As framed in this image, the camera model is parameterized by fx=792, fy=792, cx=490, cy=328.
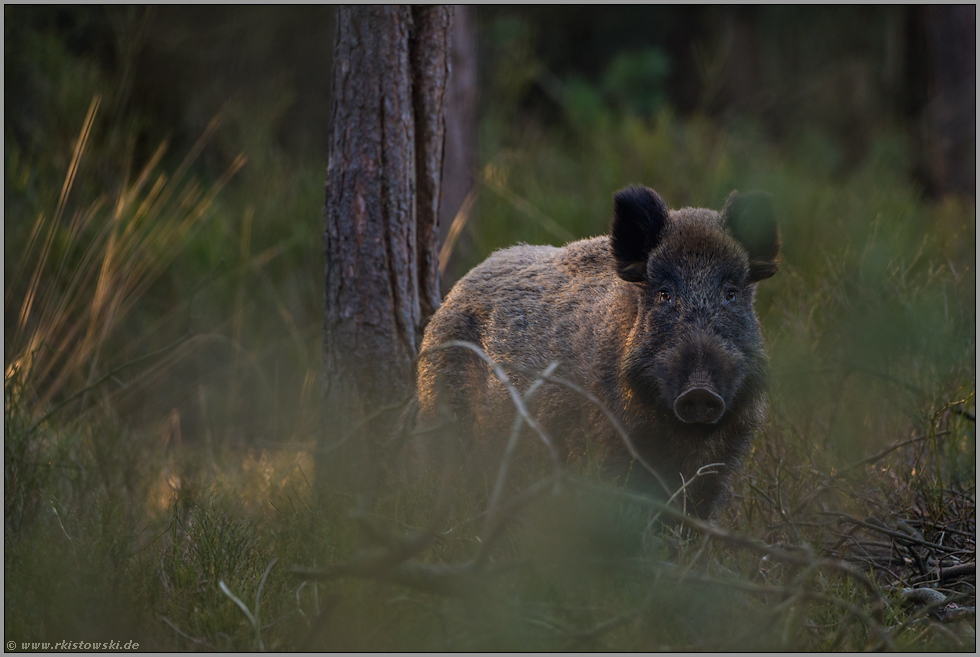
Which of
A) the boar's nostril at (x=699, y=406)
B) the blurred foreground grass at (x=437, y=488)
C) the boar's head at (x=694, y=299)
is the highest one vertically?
Answer: the boar's head at (x=694, y=299)

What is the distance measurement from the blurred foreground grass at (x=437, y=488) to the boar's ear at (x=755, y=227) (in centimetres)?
68

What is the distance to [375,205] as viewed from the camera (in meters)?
3.88

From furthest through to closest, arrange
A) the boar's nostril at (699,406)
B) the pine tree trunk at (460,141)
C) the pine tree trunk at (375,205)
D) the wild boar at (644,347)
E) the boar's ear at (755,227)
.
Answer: the pine tree trunk at (460,141) < the pine tree trunk at (375,205) < the boar's ear at (755,227) < the wild boar at (644,347) < the boar's nostril at (699,406)

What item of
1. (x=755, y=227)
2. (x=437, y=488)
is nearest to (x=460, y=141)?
(x=755, y=227)

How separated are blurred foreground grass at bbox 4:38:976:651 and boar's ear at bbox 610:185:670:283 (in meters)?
0.86

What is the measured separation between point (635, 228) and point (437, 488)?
Answer: 138 centimetres

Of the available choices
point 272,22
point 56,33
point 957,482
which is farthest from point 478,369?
point 272,22


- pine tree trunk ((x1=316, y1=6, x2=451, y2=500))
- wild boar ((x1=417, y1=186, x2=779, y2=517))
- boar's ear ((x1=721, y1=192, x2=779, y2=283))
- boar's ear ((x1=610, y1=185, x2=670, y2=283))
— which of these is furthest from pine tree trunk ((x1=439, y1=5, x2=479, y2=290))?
boar's ear ((x1=721, y1=192, x2=779, y2=283))

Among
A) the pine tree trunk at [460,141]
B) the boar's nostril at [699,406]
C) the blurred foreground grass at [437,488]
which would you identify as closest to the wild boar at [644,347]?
the boar's nostril at [699,406]

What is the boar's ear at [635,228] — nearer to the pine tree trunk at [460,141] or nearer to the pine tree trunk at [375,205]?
the pine tree trunk at [375,205]

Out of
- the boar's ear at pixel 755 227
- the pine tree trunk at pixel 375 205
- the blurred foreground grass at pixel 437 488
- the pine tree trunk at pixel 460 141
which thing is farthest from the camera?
the pine tree trunk at pixel 460 141

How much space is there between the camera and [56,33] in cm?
746

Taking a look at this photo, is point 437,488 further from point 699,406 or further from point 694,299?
point 694,299

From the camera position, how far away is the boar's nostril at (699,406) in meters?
2.75
